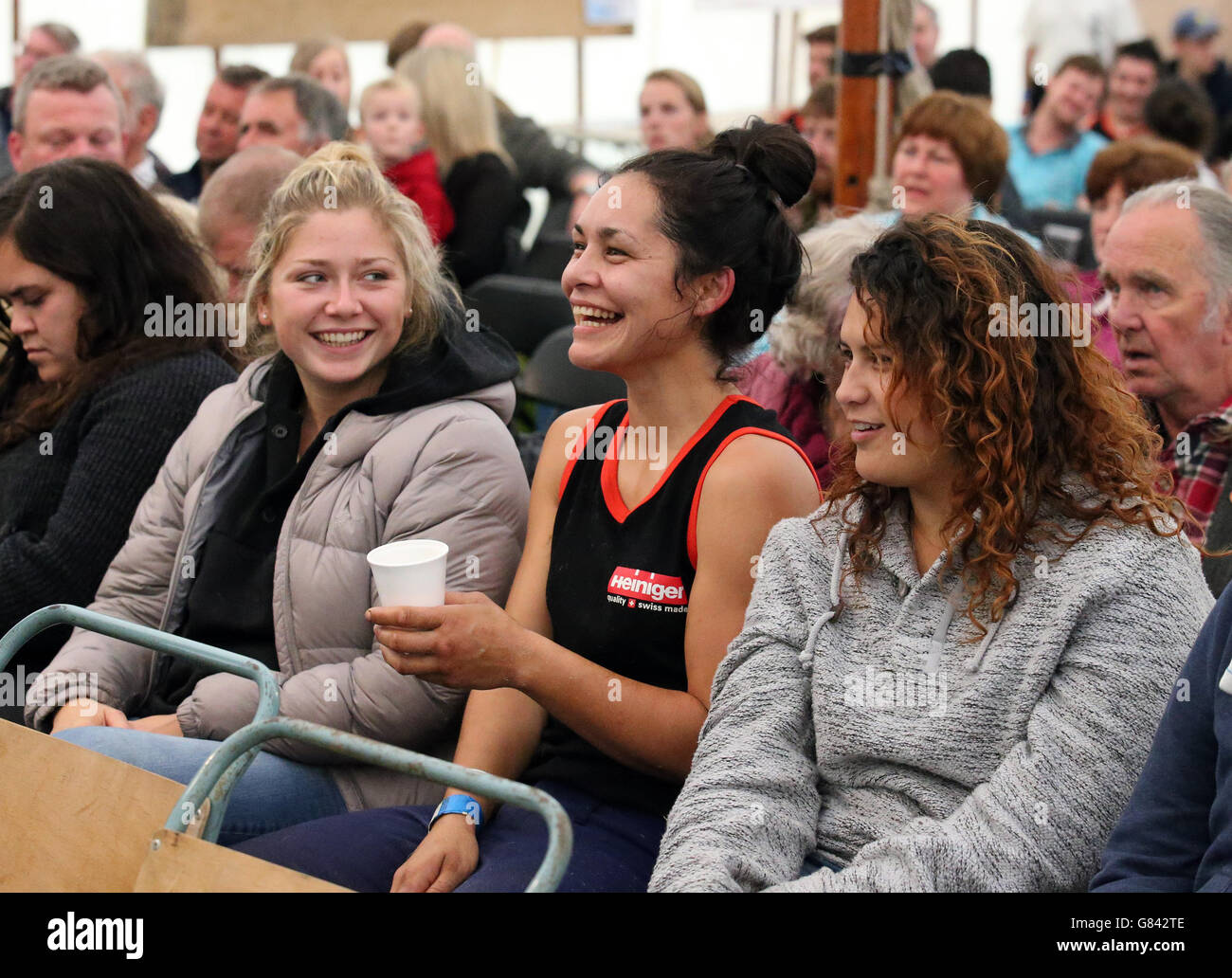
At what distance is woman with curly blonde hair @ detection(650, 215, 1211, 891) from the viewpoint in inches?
70.3

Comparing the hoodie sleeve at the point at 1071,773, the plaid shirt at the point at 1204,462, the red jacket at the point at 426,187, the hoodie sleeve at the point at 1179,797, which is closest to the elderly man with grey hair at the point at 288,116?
the red jacket at the point at 426,187

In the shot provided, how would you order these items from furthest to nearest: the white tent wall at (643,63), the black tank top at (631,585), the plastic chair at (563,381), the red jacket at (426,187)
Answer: the white tent wall at (643,63), the red jacket at (426,187), the plastic chair at (563,381), the black tank top at (631,585)

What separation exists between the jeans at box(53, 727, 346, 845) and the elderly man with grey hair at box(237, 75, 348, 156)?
3308 millimetres

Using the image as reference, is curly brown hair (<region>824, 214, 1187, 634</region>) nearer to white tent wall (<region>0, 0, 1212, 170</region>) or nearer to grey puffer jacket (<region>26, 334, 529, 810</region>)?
grey puffer jacket (<region>26, 334, 529, 810</region>)

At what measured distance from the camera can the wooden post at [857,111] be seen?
4105mm

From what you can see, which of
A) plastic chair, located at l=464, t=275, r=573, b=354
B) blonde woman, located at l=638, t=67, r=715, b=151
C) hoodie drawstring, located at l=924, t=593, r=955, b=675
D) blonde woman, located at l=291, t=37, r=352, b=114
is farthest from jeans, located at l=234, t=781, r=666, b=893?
blonde woman, located at l=291, t=37, r=352, b=114

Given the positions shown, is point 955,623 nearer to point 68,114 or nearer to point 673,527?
point 673,527

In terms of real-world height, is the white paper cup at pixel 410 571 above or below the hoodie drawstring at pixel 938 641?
above

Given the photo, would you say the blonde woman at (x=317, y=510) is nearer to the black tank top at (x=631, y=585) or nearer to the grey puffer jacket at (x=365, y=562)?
the grey puffer jacket at (x=365, y=562)

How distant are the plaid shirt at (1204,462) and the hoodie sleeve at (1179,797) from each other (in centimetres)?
99

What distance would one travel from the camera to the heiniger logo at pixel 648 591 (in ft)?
7.32

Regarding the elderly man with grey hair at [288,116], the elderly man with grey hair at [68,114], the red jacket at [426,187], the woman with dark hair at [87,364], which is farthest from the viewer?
the red jacket at [426,187]

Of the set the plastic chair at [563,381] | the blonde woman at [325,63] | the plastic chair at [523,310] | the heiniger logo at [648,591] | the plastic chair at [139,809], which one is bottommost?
the plastic chair at [139,809]

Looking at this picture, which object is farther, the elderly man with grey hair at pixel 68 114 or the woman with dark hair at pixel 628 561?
the elderly man with grey hair at pixel 68 114
